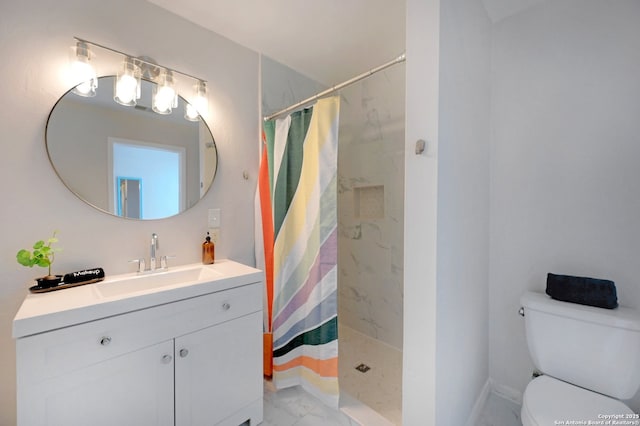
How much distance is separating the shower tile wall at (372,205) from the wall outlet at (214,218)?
1.31m

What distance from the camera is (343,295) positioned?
2.71m

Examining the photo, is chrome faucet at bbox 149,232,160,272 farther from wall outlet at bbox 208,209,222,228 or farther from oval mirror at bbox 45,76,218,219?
wall outlet at bbox 208,209,222,228

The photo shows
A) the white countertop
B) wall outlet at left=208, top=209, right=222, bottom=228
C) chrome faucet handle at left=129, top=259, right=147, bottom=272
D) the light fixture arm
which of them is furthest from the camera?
wall outlet at left=208, top=209, right=222, bottom=228

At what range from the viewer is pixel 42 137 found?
120 cm

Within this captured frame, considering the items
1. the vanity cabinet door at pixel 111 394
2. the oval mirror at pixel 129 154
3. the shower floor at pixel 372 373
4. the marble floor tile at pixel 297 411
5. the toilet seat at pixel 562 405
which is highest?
the oval mirror at pixel 129 154

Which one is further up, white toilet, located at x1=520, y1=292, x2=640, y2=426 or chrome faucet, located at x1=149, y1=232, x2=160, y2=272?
chrome faucet, located at x1=149, y1=232, x2=160, y2=272

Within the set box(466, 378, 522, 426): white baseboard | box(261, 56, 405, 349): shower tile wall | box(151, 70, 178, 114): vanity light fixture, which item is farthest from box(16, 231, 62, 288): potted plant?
box(466, 378, 522, 426): white baseboard

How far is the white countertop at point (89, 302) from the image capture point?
875mm

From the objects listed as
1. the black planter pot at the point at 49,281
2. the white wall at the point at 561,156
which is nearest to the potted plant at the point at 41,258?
the black planter pot at the point at 49,281

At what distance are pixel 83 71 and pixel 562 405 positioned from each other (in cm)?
273

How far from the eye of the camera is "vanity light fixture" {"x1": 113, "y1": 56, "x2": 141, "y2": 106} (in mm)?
1387

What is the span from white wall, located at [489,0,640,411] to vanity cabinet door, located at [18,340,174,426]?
6.54 feet

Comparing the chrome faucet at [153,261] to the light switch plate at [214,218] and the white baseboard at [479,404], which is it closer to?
the light switch plate at [214,218]

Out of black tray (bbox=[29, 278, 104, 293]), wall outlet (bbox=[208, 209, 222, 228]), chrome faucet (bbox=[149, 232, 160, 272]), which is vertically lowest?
black tray (bbox=[29, 278, 104, 293])
